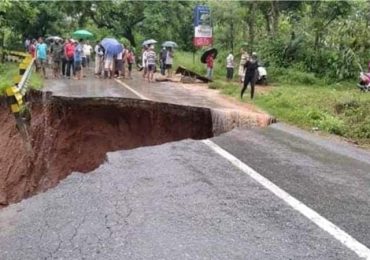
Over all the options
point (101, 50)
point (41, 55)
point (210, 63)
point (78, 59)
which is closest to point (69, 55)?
point (78, 59)

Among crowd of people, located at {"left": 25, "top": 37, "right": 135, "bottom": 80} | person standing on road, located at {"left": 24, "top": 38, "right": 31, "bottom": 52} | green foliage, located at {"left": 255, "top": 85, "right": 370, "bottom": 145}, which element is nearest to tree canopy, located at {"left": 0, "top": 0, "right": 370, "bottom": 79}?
person standing on road, located at {"left": 24, "top": 38, "right": 31, "bottom": 52}

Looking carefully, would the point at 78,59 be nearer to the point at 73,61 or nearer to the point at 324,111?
the point at 73,61

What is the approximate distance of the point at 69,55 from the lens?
2112 cm

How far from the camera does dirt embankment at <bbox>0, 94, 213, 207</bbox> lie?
1291 cm

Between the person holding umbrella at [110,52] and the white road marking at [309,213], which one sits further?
the person holding umbrella at [110,52]

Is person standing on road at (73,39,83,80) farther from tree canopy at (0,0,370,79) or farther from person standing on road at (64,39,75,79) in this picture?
tree canopy at (0,0,370,79)

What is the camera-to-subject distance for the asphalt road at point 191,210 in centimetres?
506

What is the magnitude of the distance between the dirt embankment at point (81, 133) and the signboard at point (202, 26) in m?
10.0

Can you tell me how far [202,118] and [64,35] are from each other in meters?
28.6

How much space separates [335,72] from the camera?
2256 centimetres

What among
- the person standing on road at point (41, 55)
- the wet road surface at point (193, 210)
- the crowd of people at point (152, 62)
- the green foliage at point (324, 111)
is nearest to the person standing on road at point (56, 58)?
the person standing on road at point (41, 55)

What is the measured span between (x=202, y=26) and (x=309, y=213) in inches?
715

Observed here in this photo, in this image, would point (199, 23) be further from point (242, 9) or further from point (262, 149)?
point (262, 149)

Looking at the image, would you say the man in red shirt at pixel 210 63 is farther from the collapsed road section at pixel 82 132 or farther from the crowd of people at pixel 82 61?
the collapsed road section at pixel 82 132
